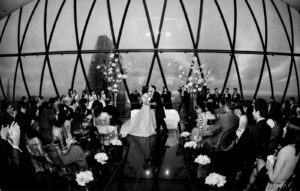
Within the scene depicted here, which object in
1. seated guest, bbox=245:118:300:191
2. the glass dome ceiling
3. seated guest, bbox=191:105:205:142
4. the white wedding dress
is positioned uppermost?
the glass dome ceiling

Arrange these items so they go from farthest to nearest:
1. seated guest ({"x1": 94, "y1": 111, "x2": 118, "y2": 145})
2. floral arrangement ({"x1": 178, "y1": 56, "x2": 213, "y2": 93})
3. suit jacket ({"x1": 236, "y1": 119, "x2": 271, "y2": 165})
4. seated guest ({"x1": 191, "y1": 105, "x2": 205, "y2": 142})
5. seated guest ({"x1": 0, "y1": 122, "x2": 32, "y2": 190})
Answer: floral arrangement ({"x1": 178, "y1": 56, "x2": 213, "y2": 93}) → seated guest ({"x1": 94, "y1": 111, "x2": 118, "y2": 145}) → seated guest ({"x1": 191, "y1": 105, "x2": 205, "y2": 142}) → seated guest ({"x1": 0, "y1": 122, "x2": 32, "y2": 190}) → suit jacket ({"x1": 236, "y1": 119, "x2": 271, "y2": 165})

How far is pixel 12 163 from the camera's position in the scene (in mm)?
5133

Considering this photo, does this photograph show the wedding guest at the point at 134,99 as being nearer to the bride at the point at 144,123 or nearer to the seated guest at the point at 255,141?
the bride at the point at 144,123

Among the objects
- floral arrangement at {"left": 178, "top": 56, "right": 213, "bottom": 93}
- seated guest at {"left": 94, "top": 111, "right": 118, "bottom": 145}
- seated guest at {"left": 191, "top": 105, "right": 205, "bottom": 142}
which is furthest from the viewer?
floral arrangement at {"left": 178, "top": 56, "right": 213, "bottom": 93}

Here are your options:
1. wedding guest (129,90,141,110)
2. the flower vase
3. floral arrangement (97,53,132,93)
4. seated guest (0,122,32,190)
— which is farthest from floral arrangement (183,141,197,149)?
wedding guest (129,90,141,110)

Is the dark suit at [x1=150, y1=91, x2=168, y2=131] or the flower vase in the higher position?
the dark suit at [x1=150, y1=91, x2=168, y2=131]

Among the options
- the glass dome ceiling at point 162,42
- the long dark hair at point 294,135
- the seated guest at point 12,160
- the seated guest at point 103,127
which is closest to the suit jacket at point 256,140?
the long dark hair at point 294,135

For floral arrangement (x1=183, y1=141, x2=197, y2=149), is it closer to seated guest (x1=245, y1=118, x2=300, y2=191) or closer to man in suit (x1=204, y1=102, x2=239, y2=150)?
man in suit (x1=204, y1=102, x2=239, y2=150)

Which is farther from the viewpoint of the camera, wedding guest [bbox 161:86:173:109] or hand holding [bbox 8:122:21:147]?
wedding guest [bbox 161:86:173:109]

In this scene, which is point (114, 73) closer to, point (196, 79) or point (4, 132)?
point (196, 79)

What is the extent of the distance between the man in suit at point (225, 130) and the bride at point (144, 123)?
333 cm

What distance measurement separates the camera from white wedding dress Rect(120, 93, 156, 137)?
356 inches

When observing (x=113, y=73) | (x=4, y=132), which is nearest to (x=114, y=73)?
(x=113, y=73)

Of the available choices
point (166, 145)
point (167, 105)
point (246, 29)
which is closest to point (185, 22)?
point (246, 29)
